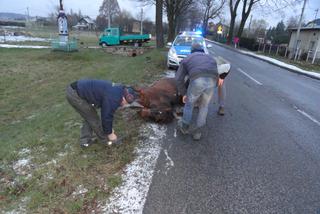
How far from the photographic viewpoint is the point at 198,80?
4.14m

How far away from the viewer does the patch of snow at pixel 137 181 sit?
2.79 meters

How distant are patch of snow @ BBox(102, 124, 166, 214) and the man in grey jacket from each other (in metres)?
0.76

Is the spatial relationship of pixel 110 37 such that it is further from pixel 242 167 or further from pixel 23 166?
pixel 242 167

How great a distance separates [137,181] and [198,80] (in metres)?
1.88

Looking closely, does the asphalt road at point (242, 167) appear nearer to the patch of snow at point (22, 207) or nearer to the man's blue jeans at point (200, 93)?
the man's blue jeans at point (200, 93)

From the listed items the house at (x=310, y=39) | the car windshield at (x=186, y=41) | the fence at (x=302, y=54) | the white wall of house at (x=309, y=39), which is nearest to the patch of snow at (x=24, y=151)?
the car windshield at (x=186, y=41)

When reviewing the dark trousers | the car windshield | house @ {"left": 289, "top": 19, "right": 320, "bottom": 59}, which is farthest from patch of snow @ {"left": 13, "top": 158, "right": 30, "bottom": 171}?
house @ {"left": 289, "top": 19, "right": 320, "bottom": 59}

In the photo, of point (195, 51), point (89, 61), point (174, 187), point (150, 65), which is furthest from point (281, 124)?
point (89, 61)

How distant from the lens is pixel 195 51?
461cm

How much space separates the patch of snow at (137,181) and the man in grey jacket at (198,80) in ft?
2.49

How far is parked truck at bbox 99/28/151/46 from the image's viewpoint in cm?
3106

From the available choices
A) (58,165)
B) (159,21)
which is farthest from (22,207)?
(159,21)

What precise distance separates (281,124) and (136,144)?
3.46 m

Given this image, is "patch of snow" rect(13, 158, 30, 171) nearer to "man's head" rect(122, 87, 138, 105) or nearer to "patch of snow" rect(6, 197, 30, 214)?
"patch of snow" rect(6, 197, 30, 214)
